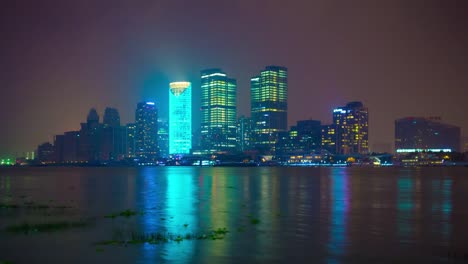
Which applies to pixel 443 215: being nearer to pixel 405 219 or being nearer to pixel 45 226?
pixel 405 219

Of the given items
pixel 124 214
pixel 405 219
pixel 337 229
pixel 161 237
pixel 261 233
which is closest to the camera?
pixel 161 237

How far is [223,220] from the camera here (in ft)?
143

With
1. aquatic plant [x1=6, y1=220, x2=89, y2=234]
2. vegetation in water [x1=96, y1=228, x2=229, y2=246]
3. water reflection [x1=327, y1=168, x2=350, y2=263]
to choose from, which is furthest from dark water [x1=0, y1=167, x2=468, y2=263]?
aquatic plant [x1=6, y1=220, x2=89, y2=234]

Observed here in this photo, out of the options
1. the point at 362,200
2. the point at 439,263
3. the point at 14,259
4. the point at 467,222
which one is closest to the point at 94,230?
the point at 14,259

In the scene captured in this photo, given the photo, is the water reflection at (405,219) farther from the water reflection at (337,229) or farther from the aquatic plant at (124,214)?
the aquatic plant at (124,214)

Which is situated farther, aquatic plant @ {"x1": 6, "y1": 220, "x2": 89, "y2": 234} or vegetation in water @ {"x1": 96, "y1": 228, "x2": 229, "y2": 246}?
aquatic plant @ {"x1": 6, "y1": 220, "x2": 89, "y2": 234}

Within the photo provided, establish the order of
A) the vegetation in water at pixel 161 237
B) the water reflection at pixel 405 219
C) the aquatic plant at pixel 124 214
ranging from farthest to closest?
the aquatic plant at pixel 124 214
the water reflection at pixel 405 219
the vegetation in water at pixel 161 237

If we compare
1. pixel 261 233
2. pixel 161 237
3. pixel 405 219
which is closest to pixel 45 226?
pixel 161 237

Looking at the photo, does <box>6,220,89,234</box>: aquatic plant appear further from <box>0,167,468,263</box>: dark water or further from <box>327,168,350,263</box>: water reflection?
<box>327,168,350,263</box>: water reflection

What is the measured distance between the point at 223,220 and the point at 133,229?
883 centimetres

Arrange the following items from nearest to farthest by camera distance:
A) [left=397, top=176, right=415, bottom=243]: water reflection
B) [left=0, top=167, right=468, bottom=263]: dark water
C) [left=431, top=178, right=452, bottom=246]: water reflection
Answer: [left=0, top=167, right=468, bottom=263]: dark water, [left=397, top=176, right=415, bottom=243]: water reflection, [left=431, top=178, right=452, bottom=246]: water reflection

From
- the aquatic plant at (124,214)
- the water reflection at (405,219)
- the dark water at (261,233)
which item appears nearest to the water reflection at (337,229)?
the dark water at (261,233)

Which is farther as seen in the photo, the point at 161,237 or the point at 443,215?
the point at 443,215

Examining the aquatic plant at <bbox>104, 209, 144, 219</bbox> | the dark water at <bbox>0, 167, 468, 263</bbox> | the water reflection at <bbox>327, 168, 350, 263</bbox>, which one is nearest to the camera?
the dark water at <bbox>0, 167, 468, 263</bbox>
